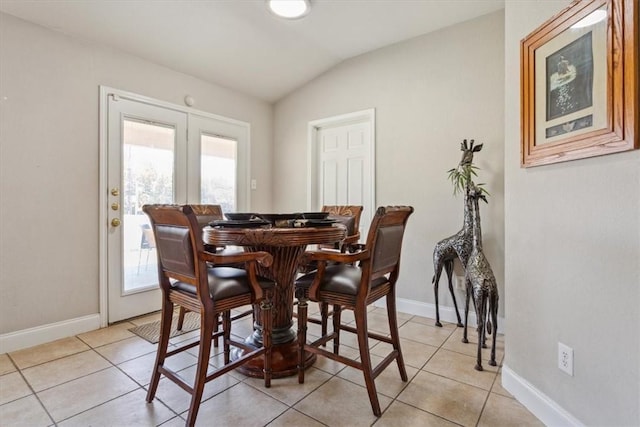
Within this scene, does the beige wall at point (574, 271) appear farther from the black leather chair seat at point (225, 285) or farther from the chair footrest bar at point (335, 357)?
the black leather chair seat at point (225, 285)

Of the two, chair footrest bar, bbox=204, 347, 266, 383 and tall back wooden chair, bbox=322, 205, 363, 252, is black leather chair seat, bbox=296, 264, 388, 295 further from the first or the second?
tall back wooden chair, bbox=322, 205, 363, 252

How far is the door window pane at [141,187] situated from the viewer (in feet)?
9.34

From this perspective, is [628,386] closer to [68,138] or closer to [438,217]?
[438,217]

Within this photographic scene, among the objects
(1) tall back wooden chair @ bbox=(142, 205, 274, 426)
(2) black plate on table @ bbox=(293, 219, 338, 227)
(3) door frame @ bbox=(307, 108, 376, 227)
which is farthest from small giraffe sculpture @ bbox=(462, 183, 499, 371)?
(1) tall back wooden chair @ bbox=(142, 205, 274, 426)

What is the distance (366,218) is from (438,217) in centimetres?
81

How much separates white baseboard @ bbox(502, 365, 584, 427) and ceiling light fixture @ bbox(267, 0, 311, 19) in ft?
9.51

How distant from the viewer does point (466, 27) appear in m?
2.72

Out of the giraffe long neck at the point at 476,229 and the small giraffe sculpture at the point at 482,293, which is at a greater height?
the giraffe long neck at the point at 476,229

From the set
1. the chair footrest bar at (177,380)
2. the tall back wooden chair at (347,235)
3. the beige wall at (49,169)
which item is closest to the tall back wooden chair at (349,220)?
the tall back wooden chair at (347,235)

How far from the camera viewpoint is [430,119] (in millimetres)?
2930

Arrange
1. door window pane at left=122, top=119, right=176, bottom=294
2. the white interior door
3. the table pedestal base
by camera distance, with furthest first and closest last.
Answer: the white interior door
door window pane at left=122, top=119, right=176, bottom=294
the table pedestal base

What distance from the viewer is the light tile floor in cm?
153

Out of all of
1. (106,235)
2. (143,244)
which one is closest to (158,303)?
(143,244)

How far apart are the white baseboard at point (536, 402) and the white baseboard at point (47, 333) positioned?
Answer: 3.12 meters
